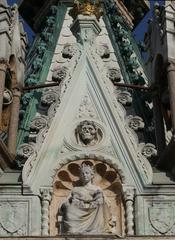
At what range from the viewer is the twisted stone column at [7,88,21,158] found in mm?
20469

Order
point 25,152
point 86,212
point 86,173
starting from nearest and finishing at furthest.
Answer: point 86,212 < point 86,173 < point 25,152

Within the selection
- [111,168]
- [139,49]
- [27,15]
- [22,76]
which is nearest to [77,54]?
[22,76]

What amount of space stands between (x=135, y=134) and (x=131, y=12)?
30.6 feet

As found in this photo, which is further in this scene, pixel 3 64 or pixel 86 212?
pixel 3 64

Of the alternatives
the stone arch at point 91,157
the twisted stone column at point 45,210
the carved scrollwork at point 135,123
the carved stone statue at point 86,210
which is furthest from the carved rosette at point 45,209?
the carved scrollwork at point 135,123

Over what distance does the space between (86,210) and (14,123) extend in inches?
116

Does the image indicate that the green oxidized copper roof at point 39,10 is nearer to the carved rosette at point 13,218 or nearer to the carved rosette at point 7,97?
the carved rosette at point 7,97

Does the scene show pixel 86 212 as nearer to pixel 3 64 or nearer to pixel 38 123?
pixel 38 123

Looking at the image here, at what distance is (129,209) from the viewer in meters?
18.7

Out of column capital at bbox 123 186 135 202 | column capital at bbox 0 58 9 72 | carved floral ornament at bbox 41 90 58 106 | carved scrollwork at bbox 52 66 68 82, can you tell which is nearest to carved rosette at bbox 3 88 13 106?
column capital at bbox 0 58 9 72

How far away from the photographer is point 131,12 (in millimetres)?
28797

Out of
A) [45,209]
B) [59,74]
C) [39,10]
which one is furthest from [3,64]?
[39,10]

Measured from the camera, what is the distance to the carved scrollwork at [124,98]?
20797mm

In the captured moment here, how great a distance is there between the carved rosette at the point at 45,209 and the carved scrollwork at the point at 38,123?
141 cm
